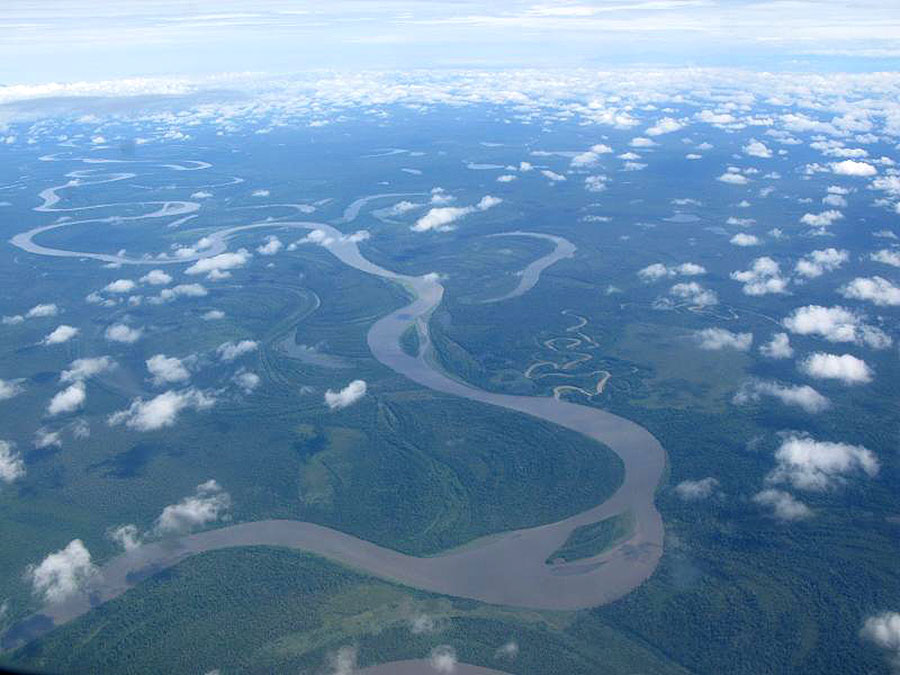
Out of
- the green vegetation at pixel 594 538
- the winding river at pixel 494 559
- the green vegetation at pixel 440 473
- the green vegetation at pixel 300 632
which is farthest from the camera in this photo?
the green vegetation at pixel 440 473

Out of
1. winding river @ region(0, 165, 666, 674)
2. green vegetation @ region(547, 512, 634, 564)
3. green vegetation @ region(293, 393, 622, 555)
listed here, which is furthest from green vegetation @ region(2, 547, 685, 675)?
green vegetation @ region(293, 393, 622, 555)

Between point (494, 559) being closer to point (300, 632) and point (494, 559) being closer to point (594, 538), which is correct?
point (594, 538)

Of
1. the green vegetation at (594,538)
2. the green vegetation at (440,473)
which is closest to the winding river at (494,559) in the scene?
the green vegetation at (594,538)

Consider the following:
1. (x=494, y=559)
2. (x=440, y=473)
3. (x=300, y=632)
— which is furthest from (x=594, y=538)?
(x=300, y=632)

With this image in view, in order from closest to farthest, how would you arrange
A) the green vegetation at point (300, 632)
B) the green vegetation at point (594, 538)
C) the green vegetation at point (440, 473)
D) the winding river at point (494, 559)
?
the green vegetation at point (300, 632) → the winding river at point (494, 559) → the green vegetation at point (594, 538) → the green vegetation at point (440, 473)

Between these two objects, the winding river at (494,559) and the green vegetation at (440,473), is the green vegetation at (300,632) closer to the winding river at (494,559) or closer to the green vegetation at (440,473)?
the winding river at (494,559)

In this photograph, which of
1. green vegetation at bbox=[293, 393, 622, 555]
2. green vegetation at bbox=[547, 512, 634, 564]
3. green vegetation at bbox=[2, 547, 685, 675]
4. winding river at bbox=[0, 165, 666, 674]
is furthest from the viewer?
green vegetation at bbox=[293, 393, 622, 555]

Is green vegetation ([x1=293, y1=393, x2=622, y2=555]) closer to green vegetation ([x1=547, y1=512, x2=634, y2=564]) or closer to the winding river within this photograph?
the winding river

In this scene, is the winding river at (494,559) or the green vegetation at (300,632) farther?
the winding river at (494,559)
